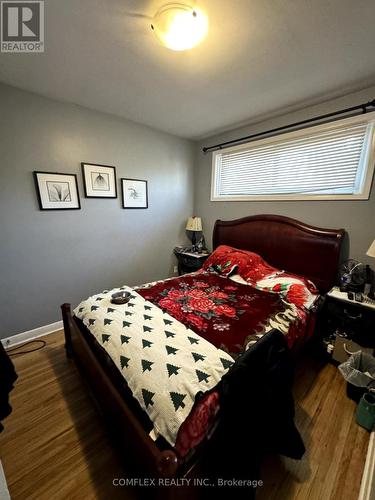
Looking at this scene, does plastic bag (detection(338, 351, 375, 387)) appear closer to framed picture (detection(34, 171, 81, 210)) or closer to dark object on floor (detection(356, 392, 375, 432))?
dark object on floor (detection(356, 392, 375, 432))

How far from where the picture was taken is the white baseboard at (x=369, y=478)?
3.46 feet

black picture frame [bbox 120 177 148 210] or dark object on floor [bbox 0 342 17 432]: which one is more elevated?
black picture frame [bbox 120 177 148 210]

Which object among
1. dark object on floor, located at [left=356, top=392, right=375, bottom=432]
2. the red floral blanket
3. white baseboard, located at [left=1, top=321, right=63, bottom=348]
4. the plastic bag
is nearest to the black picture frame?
the red floral blanket

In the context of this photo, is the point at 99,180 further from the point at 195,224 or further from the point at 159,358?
the point at 159,358

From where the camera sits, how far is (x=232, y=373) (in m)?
0.89

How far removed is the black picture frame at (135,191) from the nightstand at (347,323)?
2544 mm

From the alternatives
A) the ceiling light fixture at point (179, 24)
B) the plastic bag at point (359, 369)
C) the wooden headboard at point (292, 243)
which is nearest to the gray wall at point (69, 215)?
the wooden headboard at point (292, 243)

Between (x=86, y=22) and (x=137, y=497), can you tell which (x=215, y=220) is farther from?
(x=137, y=497)

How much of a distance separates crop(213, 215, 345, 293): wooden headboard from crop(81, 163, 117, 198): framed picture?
174 cm

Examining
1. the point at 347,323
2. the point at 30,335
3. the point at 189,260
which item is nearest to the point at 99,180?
the point at 189,260

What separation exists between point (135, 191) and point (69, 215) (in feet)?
3.02

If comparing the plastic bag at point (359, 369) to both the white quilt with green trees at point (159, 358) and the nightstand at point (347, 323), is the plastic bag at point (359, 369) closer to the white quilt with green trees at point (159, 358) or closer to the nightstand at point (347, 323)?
the nightstand at point (347, 323)

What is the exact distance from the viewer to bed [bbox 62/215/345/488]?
0.87m

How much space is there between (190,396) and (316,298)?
1672mm
